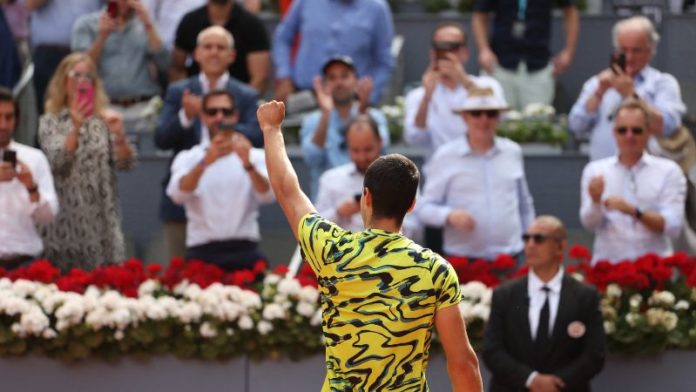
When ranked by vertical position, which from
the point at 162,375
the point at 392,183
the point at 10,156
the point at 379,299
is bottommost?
the point at 162,375

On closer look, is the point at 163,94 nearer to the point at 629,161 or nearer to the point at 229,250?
the point at 229,250

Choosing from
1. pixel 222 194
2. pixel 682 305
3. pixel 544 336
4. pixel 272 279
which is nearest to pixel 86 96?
pixel 222 194

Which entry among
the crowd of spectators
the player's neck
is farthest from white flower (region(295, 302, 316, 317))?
the player's neck

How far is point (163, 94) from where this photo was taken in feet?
39.4

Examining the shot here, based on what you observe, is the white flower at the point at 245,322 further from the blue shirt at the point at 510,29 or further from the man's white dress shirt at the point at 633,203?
the blue shirt at the point at 510,29

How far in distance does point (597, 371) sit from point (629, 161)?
1.81m

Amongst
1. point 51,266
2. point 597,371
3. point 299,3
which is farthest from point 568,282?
point 299,3

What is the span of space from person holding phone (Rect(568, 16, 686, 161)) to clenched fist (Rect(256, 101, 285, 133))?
5290 millimetres

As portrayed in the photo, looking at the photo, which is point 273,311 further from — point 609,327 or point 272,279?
point 609,327

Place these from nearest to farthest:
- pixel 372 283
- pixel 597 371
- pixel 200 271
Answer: pixel 372 283, pixel 597 371, pixel 200 271

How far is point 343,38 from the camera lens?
36.9 ft

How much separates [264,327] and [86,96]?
7.38 feet

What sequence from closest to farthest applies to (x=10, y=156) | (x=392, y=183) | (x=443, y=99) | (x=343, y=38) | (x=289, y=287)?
1. (x=392, y=183)
2. (x=289, y=287)
3. (x=10, y=156)
4. (x=443, y=99)
5. (x=343, y=38)

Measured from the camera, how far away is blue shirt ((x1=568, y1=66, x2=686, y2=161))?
1030 centimetres
